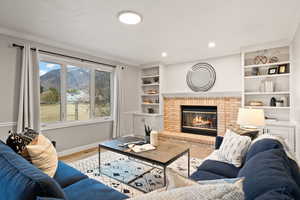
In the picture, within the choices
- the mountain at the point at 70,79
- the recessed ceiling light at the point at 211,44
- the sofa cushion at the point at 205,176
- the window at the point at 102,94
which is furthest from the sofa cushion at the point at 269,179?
the window at the point at 102,94

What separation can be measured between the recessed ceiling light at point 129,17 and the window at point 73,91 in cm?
203

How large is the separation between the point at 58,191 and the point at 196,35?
2.91 metres

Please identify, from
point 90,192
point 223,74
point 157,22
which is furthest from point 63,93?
point 223,74

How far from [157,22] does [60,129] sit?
9.64ft

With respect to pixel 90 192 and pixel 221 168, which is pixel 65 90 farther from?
pixel 221 168

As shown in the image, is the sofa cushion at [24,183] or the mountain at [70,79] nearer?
the sofa cushion at [24,183]

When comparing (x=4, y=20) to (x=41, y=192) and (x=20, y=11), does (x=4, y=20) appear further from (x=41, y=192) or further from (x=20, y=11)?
(x=41, y=192)

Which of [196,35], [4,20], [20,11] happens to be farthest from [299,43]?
[4,20]

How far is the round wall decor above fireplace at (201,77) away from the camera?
14.3 ft

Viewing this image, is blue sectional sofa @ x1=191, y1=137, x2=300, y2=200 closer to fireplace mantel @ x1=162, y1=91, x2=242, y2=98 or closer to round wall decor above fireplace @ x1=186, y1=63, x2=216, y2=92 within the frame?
fireplace mantel @ x1=162, y1=91, x2=242, y2=98

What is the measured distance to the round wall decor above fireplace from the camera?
4359mm

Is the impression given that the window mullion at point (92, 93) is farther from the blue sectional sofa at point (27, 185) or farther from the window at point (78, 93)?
the blue sectional sofa at point (27, 185)

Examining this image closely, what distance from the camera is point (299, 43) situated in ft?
7.90

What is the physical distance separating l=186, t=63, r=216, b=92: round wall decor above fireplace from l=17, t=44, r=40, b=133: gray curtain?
3.70 metres
